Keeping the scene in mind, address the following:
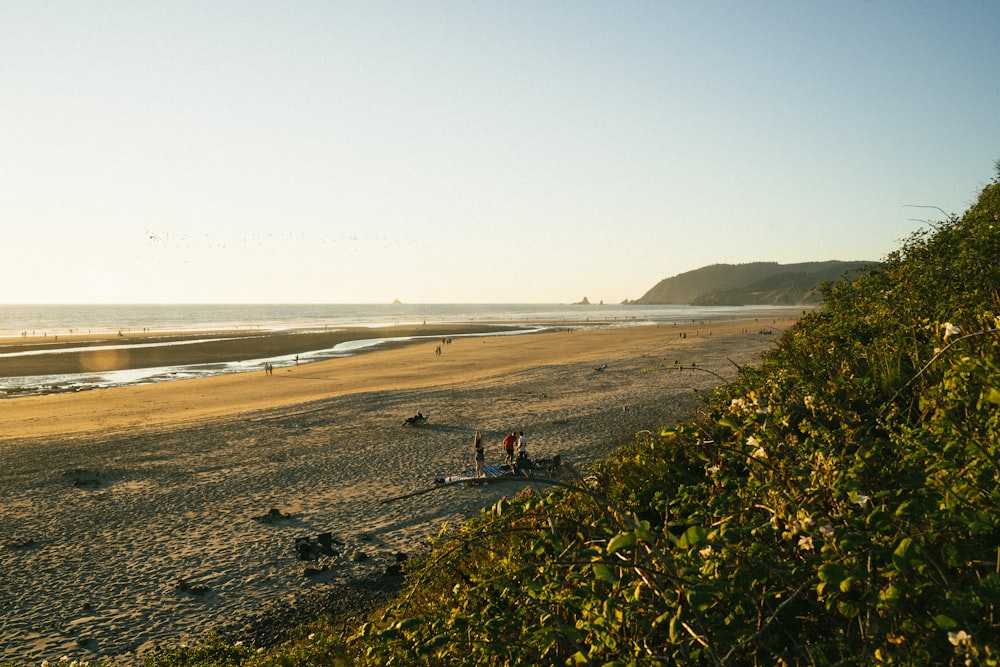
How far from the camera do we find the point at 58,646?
9141 mm

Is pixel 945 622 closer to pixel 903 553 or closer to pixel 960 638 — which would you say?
pixel 960 638

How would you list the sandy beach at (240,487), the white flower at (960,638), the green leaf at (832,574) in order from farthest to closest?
the sandy beach at (240,487), the green leaf at (832,574), the white flower at (960,638)

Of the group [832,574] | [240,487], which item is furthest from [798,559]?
[240,487]

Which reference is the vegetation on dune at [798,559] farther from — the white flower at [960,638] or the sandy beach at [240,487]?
the sandy beach at [240,487]

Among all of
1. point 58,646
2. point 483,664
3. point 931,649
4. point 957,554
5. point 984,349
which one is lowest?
point 58,646

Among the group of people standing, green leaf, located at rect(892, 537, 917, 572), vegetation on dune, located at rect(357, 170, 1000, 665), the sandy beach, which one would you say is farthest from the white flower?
the group of people standing

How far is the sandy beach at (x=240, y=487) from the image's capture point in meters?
10.1

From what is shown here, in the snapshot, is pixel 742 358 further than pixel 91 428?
Yes

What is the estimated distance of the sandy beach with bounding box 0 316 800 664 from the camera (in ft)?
33.3

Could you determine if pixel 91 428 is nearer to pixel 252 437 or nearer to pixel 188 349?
pixel 252 437

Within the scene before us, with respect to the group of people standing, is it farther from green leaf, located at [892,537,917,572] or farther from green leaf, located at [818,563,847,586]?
green leaf, located at [892,537,917,572]

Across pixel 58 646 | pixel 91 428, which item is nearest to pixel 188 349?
pixel 91 428

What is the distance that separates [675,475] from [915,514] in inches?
147

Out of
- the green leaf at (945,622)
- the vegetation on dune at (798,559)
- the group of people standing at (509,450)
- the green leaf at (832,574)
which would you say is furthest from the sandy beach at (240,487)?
the green leaf at (945,622)
